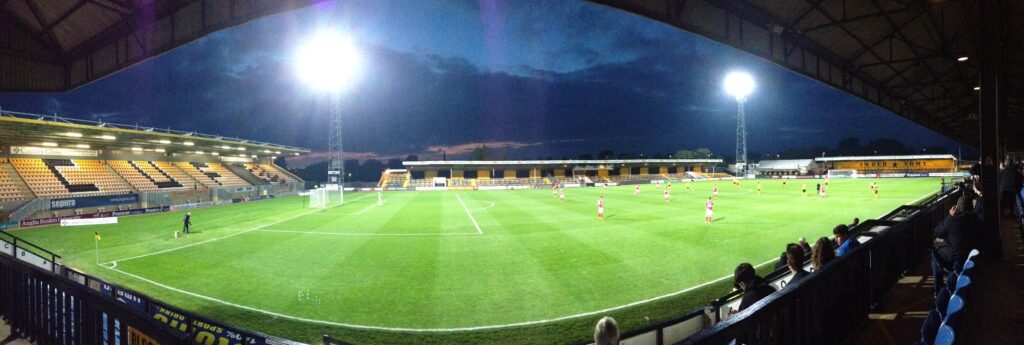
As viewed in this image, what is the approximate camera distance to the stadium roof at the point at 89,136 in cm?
2628

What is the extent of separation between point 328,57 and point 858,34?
40987 mm

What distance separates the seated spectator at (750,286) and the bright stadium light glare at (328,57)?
42034 millimetres

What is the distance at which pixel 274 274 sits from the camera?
41.6 feet

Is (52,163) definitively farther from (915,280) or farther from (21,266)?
(915,280)

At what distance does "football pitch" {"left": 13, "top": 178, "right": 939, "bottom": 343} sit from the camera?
8586 millimetres

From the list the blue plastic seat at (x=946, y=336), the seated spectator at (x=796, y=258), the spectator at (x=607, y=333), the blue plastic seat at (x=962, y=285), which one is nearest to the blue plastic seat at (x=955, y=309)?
the blue plastic seat at (x=946, y=336)

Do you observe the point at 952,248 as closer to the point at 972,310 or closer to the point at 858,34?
the point at 972,310

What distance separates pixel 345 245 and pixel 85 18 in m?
10.6

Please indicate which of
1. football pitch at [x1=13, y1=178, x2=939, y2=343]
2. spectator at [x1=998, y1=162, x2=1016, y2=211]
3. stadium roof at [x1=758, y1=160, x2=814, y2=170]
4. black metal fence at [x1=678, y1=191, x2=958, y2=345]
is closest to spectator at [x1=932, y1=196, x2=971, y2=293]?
black metal fence at [x1=678, y1=191, x2=958, y2=345]

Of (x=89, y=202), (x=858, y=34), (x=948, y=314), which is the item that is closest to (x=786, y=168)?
(x=858, y=34)

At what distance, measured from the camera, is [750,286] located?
4.46 meters

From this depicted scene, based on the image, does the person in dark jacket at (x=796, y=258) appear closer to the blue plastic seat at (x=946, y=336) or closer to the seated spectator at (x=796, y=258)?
the seated spectator at (x=796, y=258)

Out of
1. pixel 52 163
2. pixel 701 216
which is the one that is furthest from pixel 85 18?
pixel 52 163

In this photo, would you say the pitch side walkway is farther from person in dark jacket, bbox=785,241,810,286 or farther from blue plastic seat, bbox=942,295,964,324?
person in dark jacket, bbox=785,241,810,286
